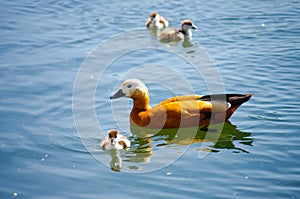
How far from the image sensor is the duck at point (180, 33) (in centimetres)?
1234

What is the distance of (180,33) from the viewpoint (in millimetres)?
12391

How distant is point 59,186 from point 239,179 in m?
2.22

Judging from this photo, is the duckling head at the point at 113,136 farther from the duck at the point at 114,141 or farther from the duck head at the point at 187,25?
the duck head at the point at 187,25

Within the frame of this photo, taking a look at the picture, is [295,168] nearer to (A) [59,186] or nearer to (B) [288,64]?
(A) [59,186]

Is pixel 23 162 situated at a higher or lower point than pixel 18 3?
lower

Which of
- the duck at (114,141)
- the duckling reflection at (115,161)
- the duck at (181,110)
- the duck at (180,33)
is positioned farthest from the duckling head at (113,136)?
the duck at (180,33)

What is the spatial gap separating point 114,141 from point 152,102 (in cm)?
203

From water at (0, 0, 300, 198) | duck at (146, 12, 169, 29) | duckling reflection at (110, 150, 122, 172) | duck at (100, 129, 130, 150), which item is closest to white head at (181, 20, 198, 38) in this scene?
water at (0, 0, 300, 198)

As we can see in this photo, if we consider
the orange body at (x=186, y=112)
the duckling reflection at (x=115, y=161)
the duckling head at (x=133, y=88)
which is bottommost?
the duckling reflection at (x=115, y=161)

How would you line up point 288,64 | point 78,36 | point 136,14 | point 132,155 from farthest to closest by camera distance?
point 136,14 → point 78,36 → point 288,64 → point 132,155

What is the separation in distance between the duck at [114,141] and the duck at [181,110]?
0.74 m

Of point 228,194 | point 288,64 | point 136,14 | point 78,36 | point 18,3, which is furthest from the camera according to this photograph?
point 18,3

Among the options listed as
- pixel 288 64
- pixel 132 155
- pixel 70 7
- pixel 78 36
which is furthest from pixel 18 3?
pixel 132 155

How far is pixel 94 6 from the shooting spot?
14633 millimetres
